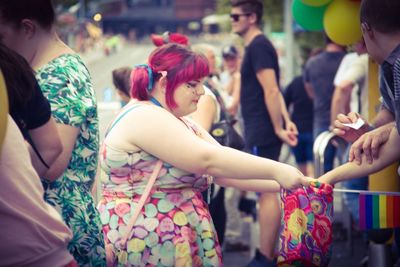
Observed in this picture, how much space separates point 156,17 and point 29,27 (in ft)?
457

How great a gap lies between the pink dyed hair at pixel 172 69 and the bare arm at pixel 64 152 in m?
0.51

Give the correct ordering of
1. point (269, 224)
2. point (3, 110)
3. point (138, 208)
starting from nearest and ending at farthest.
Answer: point (3, 110) → point (138, 208) → point (269, 224)

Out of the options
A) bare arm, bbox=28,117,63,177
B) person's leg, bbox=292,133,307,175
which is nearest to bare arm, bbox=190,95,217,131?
bare arm, bbox=28,117,63,177

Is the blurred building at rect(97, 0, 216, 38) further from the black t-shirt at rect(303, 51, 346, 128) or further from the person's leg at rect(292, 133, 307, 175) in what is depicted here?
the black t-shirt at rect(303, 51, 346, 128)

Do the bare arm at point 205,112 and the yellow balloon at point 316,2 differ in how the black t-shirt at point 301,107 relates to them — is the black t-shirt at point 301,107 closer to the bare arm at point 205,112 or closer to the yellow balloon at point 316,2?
the yellow balloon at point 316,2

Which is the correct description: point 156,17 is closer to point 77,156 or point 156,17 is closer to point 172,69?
point 172,69

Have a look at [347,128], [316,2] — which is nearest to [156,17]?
[316,2]

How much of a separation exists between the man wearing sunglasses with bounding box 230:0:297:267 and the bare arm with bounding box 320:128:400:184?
9.76 feet

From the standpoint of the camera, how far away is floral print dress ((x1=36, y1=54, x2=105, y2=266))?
135 inches

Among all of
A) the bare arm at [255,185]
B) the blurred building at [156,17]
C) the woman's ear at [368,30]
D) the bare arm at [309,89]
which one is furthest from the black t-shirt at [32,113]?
the blurred building at [156,17]

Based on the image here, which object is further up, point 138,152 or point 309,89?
point 138,152

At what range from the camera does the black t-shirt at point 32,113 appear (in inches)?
113

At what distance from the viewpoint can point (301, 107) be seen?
10.3 m

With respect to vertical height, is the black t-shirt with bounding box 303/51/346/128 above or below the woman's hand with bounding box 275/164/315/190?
below
